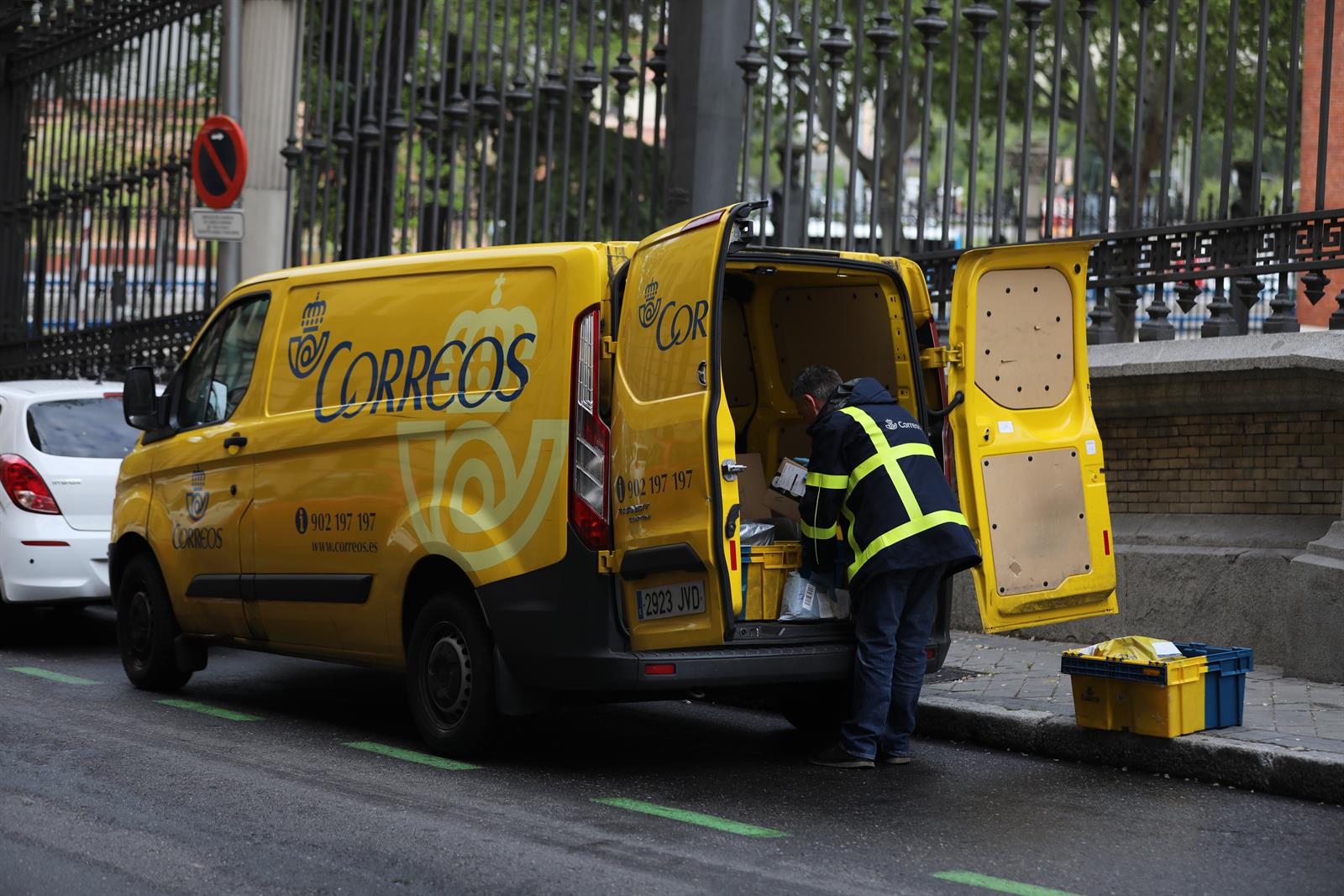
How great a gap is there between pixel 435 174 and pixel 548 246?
656 centimetres

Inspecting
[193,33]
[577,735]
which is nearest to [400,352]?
[577,735]

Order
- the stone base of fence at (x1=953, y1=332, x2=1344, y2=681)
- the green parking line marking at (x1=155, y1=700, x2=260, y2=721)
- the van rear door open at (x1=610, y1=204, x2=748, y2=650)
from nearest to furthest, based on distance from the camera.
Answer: the van rear door open at (x1=610, y1=204, x2=748, y2=650), the green parking line marking at (x1=155, y1=700, x2=260, y2=721), the stone base of fence at (x1=953, y1=332, x2=1344, y2=681)

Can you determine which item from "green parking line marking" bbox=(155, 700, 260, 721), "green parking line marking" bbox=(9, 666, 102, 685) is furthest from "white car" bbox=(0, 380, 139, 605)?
"green parking line marking" bbox=(155, 700, 260, 721)

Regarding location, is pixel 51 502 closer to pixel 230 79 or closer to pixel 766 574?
pixel 230 79

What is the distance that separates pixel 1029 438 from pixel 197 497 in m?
3.93

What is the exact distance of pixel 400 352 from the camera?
24.6 feet

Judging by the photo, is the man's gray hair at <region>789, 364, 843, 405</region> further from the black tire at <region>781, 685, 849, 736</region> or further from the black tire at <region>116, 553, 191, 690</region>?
the black tire at <region>116, 553, 191, 690</region>

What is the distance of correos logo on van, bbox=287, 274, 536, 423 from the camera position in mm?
6926

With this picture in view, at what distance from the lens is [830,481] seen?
6.93 m

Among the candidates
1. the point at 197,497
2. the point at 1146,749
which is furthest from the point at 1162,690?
the point at 197,497

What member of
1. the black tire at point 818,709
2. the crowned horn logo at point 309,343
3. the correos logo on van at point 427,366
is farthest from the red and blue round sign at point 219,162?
the black tire at point 818,709

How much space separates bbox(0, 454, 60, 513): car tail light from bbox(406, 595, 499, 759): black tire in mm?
3831

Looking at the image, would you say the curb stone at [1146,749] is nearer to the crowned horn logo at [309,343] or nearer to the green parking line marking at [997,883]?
the green parking line marking at [997,883]

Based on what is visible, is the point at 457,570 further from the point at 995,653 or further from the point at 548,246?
the point at 995,653
